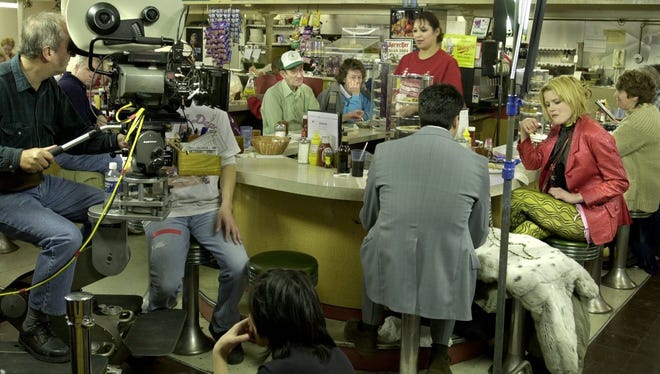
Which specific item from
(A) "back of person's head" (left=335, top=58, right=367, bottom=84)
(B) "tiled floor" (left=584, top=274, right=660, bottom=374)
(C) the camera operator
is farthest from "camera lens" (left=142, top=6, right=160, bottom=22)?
(A) "back of person's head" (left=335, top=58, right=367, bottom=84)

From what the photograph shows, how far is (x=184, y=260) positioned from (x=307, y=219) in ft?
2.57

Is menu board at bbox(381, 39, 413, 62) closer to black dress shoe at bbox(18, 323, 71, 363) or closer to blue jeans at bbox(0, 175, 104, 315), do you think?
blue jeans at bbox(0, 175, 104, 315)

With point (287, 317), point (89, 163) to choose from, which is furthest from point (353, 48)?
point (287, 317)

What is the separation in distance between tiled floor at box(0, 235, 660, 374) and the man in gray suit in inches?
34.9

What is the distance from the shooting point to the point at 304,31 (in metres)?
9.59

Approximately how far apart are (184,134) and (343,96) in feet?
12.3

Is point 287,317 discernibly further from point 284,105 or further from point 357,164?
point 284,105

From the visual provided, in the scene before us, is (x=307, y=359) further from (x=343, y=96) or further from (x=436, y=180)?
(x=343, y=96)

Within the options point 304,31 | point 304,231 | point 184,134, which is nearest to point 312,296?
point 184,134

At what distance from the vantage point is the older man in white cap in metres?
6.35

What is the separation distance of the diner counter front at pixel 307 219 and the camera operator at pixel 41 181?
101cm

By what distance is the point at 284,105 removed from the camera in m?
6.43

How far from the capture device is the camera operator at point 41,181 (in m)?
3.17

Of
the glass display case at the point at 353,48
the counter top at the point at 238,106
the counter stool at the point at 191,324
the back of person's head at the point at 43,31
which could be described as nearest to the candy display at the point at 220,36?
the counter top at the point at 238,106
